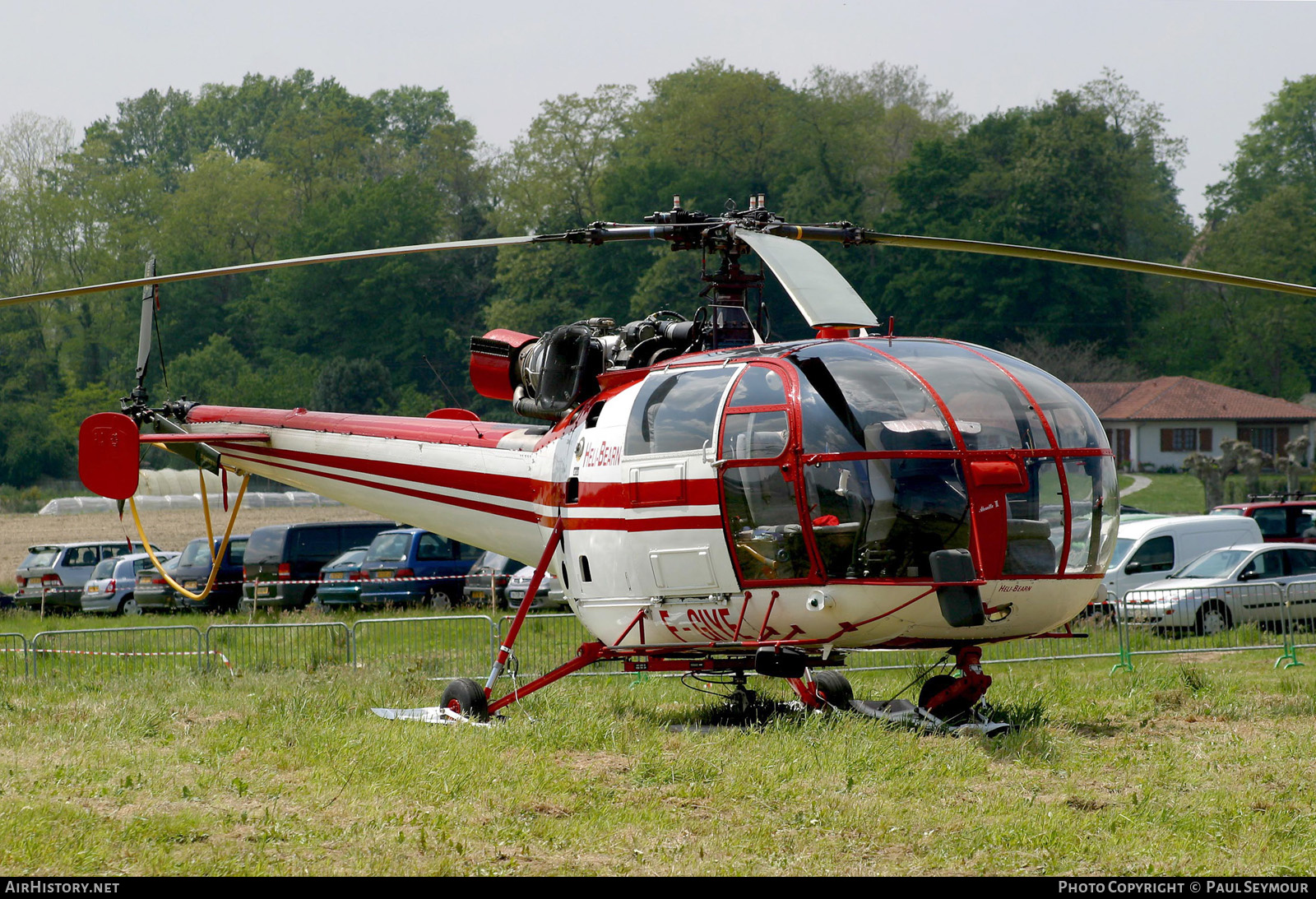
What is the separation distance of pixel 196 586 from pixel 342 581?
376 cm

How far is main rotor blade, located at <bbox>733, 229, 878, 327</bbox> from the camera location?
9.27 m

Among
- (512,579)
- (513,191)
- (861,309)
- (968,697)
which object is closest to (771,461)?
(861,309)

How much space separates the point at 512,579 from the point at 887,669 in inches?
391

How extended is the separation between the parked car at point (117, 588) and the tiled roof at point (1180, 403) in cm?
4841

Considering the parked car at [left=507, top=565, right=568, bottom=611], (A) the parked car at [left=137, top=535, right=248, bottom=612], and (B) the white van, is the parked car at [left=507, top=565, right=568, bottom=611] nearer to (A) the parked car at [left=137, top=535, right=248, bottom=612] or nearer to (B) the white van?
(A) the parked car at [left=137, top=535, right=248, bottom=612]

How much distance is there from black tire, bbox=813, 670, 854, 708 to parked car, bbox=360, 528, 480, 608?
46.6 feet

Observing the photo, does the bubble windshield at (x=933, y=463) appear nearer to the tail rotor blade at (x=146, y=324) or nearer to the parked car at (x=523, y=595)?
the tail rotor blade at (x=146, y=324)

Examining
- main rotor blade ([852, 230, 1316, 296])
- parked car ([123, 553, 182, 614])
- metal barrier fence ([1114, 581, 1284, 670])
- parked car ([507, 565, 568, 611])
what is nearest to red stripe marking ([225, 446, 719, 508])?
main rotor blade ([852, 230, 1316, 296])

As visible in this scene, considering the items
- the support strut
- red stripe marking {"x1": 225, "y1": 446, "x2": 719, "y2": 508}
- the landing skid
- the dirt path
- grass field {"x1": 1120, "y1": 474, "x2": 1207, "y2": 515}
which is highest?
red stripe marking {"x1": 225, "y1": 446, "x2": 719, "y2": 508}

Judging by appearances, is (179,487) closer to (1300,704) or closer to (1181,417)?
(1181,417)

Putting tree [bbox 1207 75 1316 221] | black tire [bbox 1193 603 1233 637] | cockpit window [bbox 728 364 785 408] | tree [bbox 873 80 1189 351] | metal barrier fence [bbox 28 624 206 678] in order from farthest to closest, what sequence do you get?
tree [bbox 1207 75 1316 221]
tree [bbox 873 80 1189 351]
black tire [bbox 1193 603 1233 637]
metal barrier fence [bbox 28 624 206 678]
cockpit window [bbox 728 364 785 408]

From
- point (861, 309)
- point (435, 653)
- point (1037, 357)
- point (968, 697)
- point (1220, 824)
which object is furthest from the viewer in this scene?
point (1037, 357)

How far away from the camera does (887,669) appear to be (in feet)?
51.4

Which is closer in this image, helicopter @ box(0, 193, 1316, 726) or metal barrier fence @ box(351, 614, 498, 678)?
helicopter @ box(0, 193, 1316, 726)
